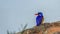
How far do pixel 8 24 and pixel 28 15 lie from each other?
255mm

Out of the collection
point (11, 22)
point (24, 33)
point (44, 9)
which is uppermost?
point (44, 9)

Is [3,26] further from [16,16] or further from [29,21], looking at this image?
[29,21]

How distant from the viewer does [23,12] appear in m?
1.52

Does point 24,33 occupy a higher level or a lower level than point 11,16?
lower

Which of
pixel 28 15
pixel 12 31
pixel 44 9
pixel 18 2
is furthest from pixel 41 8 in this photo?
pixel 12 31

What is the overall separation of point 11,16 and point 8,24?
0.33 ft

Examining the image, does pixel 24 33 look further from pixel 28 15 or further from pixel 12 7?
pixel 12 7

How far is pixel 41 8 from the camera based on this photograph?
148 centimetres

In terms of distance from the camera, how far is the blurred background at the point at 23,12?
145 cm

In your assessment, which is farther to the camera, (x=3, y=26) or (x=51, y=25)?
(x=3, y=26)

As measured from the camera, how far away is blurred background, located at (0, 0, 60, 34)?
1.45 m

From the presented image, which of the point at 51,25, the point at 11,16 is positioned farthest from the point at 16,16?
the point at 51,25

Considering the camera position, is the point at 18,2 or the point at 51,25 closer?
the point at 51,25

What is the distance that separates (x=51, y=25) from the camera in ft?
4.63
